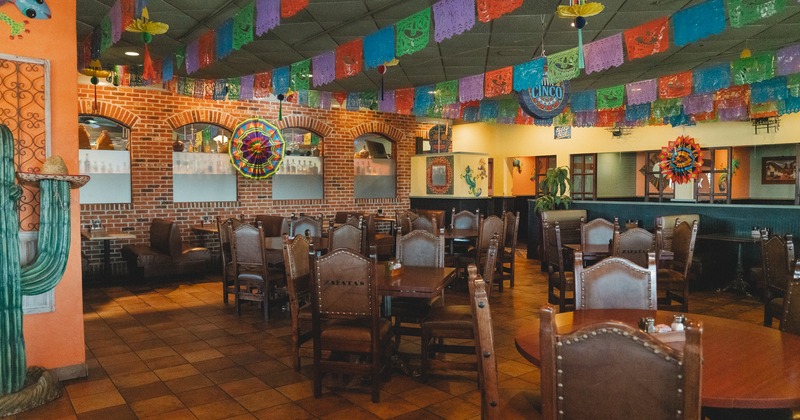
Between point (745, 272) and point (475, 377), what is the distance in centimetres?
570

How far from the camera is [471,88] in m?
7.90

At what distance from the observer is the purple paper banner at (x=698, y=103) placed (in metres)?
8.65

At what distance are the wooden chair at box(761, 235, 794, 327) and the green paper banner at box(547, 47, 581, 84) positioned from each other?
2.48 metres

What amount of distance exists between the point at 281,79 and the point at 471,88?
265 cm

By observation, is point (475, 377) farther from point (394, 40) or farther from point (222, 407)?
point (394, 40)

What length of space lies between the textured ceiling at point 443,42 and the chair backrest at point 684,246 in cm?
215

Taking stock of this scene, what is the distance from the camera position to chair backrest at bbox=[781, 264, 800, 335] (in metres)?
2.65

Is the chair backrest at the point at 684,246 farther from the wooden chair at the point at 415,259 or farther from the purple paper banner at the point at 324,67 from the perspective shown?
the purple paper banner at the point at 324,67

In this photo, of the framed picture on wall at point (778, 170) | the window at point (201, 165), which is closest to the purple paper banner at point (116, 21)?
the window at point (201, 165)

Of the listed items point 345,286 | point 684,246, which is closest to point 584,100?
point 684,246

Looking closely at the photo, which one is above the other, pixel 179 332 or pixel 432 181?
pixel 432 181

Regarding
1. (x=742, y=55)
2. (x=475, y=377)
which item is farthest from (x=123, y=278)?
(x=742, y=55)

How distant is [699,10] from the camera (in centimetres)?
455

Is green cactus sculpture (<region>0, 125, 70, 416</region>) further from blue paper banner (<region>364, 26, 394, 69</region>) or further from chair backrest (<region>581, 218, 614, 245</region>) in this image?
chair backrest (<region>581, 218, 614, 245</region>)
